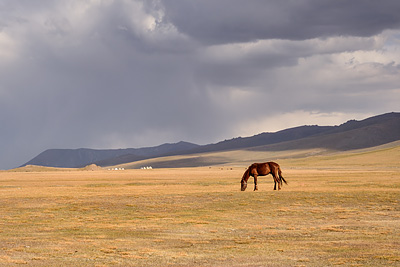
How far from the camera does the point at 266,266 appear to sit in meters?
13.2

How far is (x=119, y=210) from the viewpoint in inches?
1113

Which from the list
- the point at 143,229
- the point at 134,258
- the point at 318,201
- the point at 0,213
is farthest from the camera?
the point at 318,201

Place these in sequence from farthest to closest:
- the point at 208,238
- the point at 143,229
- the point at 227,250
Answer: the point at 143,229 → the point at 208,238 → the point at 227,250

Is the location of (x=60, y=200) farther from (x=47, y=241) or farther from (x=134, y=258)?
(x=134, y=258)

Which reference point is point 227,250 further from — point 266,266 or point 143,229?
point 143,229

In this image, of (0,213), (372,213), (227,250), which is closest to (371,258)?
(227,250)

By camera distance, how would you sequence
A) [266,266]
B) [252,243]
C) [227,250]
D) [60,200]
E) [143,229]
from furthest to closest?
[60,200] → [143,229] → [252,243] → [227,250] → [266,266]

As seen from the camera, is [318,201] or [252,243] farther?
[318,201]

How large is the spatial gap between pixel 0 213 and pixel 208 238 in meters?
13.0

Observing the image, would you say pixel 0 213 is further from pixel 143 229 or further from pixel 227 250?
pixel 227 250

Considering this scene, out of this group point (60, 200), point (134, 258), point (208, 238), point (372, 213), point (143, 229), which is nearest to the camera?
point (134, 258)

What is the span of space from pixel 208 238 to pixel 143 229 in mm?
3425

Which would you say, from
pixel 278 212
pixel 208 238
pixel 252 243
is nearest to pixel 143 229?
pixel 208 238

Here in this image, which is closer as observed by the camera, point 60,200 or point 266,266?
point 266,266
